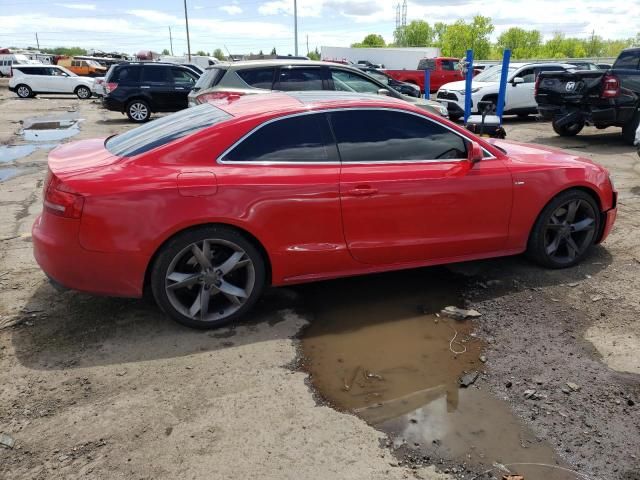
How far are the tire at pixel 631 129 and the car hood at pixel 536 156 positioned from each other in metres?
7.22

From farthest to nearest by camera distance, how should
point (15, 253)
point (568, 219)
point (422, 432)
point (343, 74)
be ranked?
point (343, 74), point (15, 253), point (568, 219), point (422, 432)

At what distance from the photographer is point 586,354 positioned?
3.46 metres

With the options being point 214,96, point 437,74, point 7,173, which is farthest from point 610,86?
point 437,74

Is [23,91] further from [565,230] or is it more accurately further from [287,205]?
[565,230]

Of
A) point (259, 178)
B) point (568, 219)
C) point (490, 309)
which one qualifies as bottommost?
point (490, 309)

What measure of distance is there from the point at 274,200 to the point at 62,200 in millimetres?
1345

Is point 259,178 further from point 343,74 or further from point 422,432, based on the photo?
point 343,74

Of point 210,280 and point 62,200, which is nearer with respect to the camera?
point 62,200

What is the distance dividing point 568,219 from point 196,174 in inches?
126

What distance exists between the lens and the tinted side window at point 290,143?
371cm

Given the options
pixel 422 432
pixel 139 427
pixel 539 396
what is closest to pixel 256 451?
pixel 139 427

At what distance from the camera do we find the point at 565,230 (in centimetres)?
463

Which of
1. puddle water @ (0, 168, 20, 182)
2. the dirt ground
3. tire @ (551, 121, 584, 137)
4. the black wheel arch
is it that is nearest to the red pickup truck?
tire @ (551, 121, 584, 137)

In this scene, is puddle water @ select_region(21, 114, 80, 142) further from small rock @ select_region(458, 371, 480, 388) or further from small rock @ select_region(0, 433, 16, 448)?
small rock @ select_region(458, 371, 480, 388)
